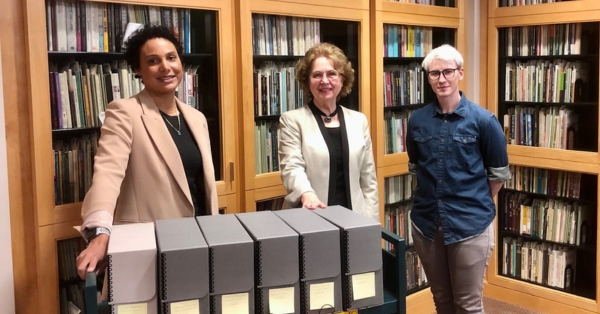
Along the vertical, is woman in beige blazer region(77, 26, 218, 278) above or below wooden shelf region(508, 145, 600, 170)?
above

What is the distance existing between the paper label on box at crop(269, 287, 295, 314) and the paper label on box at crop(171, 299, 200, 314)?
18 centimetres

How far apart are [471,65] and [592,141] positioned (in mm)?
890

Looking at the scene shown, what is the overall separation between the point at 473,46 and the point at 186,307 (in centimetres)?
301

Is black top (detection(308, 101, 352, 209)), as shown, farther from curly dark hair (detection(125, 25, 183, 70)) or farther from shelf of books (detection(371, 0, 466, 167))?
shelf of books (detection(371, 0, 466, 167))

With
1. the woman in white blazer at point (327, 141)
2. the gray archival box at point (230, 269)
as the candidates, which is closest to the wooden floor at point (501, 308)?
the woman in white blazer at point (327, 141)

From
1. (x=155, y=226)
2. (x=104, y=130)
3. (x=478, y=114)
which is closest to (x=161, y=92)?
(x=104, y=130)

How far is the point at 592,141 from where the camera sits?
10.9ft

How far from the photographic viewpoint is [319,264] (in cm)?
140

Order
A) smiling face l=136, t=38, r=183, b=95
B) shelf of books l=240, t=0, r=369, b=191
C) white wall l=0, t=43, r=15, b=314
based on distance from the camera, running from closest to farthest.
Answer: smiling face l=136, t=38, r=183, b=95 < white wall l=0, t=43, r=15, b=314 < shelf of books l=240, t=0, r=369, b=191

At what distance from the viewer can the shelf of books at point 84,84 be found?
2.07m

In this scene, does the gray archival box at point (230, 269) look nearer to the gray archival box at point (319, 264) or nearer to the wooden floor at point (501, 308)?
the gray archival box at point (319, 264)

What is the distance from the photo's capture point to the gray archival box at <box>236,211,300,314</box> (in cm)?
135

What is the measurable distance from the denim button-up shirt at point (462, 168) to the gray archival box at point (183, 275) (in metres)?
1.42

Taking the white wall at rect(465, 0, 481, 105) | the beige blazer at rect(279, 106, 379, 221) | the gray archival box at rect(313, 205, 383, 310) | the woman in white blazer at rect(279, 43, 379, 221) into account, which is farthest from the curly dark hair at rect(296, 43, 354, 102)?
the white wall at rect(465, 0, 481, 105)
